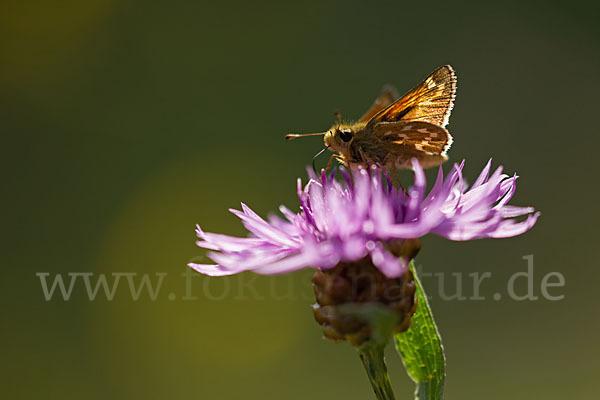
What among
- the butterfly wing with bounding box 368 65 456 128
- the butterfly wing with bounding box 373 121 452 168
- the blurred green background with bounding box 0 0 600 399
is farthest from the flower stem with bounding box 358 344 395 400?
the blurred green background with bounding box 0 0 600 399

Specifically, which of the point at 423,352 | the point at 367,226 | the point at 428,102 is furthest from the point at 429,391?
the point at 428,102

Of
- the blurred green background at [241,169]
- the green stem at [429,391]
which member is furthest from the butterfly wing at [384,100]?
the blurred green background at [241,169]

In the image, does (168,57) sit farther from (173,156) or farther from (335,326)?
(335,326)

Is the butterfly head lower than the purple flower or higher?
higher

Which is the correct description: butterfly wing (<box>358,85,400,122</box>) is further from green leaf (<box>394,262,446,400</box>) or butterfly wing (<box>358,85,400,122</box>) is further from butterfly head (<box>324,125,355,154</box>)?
green leaf (<box>394,262,446,400</box>)

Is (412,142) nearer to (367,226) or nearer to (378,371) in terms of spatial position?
(367,226)

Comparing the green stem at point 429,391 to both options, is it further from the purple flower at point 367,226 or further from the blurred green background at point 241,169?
the blurred green background at point 241,169

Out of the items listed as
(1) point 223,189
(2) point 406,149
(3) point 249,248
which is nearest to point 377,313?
(3) point 249,248
